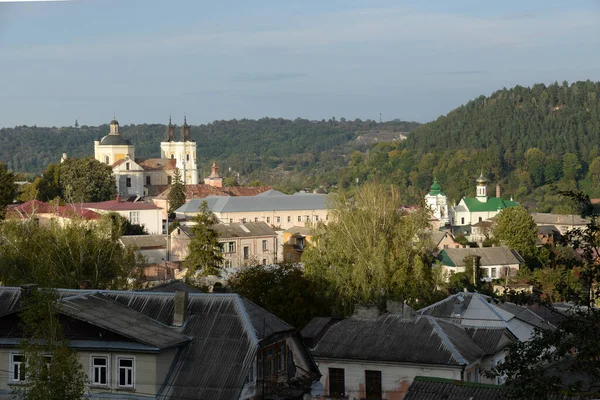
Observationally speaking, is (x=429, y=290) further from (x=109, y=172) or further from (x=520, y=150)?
(x=520, y=150)

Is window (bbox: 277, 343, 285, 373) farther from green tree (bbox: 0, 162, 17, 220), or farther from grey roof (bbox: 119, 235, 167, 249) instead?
grey roof (bbox: 119, 235, 167, 249)

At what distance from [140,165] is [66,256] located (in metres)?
63.1

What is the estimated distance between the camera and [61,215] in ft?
175

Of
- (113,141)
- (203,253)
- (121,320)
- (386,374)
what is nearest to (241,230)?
(203,253)

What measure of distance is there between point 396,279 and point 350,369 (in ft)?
41.2

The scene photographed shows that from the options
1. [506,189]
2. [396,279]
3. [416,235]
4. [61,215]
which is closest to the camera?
[396,279]

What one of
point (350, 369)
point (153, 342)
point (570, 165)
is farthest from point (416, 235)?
point (570, 165)

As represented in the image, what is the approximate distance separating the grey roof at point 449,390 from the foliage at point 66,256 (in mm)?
17401

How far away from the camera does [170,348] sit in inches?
563

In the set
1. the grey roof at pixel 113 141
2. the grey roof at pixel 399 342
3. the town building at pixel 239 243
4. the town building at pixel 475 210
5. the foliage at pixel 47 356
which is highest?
the grey roof at pixel 113 141

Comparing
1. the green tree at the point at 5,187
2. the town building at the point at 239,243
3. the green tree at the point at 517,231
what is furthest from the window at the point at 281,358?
the green tree at the point at 517,231

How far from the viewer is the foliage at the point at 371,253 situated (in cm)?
3014

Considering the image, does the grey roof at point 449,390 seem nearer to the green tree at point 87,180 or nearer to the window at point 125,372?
the window at point 125,372

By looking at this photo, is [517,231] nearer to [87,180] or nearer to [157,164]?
[87,180]
